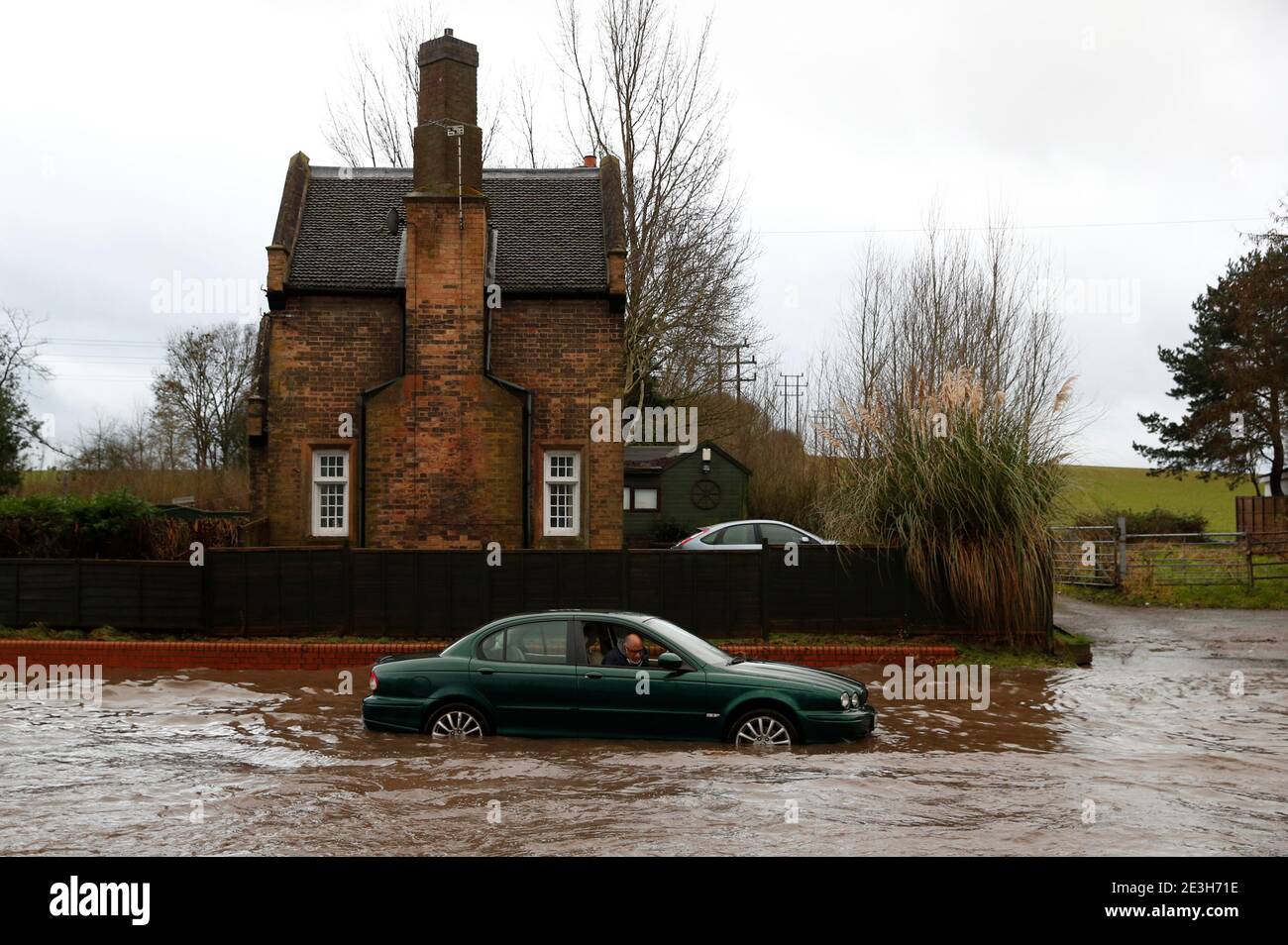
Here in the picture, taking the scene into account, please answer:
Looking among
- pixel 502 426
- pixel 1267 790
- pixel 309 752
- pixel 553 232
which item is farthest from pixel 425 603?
pixel 1267 790

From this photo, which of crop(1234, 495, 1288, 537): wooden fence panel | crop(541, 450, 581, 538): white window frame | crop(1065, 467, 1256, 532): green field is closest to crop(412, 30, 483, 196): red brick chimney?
crop(541, 450, 581, 538): white window frame

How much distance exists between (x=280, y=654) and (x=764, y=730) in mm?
9017

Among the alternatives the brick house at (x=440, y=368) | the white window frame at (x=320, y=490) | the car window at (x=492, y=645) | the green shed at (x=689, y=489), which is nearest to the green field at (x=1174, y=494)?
the green shed at (x=689, y=489)

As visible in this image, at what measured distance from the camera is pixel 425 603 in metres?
18.3

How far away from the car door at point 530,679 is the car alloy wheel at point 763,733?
158 centimetres

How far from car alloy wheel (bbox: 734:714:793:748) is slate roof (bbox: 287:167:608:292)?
14.2 meters

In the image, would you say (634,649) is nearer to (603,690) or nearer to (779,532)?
(603,690)

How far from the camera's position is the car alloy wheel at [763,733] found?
1060cm

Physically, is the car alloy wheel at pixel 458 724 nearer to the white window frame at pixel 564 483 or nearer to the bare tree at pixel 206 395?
the white window frame at pixel 564 483

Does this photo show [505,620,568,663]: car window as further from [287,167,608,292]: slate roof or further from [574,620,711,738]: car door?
[287,167,608,292]: slate roof

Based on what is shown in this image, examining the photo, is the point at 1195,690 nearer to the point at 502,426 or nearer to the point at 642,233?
the point at 502,426

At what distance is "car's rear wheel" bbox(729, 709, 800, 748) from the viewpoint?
10.6 meters

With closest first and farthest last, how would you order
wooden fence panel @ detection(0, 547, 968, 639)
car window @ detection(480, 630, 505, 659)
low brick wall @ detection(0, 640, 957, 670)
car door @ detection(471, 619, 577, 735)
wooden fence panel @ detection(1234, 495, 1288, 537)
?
car door @ detection(471, 619, 577, 735)
car window @ detection(480, 630, 505, 659)
low brick wall @ detection(0, 640, 957, 670)
wooden fence panel @ detection(0, 547, 968, 639)
wooden fence panel @ detection(1234, 495, 1288, 537)

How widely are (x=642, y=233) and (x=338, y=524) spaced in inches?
578
